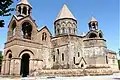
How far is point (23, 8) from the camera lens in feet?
95.8

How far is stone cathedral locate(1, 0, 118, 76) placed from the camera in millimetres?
25703

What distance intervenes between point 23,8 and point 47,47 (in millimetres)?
8997

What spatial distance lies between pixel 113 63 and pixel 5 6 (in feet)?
124

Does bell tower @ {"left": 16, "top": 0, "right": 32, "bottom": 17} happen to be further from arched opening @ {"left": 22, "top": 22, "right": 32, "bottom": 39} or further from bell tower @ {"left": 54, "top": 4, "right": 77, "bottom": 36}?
bell tower @ {"left": 54, "top": 4, "right": 77, "bottom": 36}

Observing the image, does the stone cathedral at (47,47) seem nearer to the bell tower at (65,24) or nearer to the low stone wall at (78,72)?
the bell tower at (65,24)

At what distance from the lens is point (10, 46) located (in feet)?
84.2

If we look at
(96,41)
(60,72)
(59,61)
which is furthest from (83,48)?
(60,72)

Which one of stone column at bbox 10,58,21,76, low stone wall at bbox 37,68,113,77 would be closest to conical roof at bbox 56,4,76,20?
low stone wall at bbox 37,68,113,77

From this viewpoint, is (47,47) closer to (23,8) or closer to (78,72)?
(23,8)

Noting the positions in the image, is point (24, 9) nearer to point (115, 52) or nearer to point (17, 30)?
point (17, 30)

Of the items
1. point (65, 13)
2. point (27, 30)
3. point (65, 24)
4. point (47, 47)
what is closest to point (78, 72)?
point (47, 47)

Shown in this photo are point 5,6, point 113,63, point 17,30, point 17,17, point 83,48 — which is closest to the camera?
point 5,6

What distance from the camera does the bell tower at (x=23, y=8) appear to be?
28625 mm

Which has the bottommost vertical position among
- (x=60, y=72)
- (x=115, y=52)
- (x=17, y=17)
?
(x=60, y=72)
